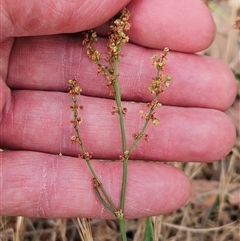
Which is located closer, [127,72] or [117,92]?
[117,92]

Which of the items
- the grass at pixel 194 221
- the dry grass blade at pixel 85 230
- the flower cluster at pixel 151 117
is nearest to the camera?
the flower cluster at pixel 151 117

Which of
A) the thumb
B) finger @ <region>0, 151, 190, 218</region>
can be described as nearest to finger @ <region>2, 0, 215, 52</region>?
the thumb

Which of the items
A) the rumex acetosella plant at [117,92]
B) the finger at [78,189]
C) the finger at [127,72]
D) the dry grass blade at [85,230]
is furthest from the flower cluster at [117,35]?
the dry grass blade at [85,230]

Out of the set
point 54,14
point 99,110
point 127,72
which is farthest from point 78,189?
point 54,14

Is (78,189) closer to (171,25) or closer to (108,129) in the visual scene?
(108,129)

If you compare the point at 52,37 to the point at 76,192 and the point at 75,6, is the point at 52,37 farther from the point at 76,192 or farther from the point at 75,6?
the point at 76,192

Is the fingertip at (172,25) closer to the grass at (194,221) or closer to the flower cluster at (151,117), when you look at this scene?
the flower cluster at (151,117)
